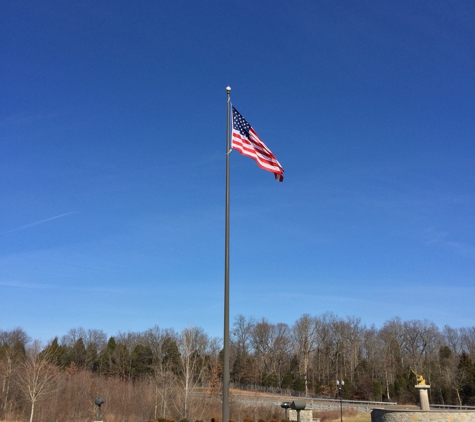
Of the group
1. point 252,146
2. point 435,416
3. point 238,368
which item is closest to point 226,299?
point 252,146

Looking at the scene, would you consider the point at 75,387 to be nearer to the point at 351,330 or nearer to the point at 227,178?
the point at 227,178

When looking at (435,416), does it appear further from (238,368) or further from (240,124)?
(238,368)

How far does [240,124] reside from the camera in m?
12.2

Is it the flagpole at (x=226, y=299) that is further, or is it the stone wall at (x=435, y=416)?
the stone wall at (x=435, y=416)

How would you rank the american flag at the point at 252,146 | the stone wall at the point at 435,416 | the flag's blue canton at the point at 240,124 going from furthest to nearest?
the stone wall at the point at 435,416 → the flag's blue canton at the point at 240,124 → the american flag at the point at 252,146

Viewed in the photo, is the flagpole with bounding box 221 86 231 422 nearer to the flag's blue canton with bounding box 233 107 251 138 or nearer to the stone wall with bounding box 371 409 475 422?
the flag's blue canton with bounding box 233 107 251 138

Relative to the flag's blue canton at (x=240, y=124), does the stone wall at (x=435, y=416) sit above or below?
below

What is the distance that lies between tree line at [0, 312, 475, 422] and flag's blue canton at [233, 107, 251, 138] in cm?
2253

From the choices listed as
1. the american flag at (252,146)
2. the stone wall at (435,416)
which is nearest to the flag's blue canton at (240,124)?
the american flag at (252,146)

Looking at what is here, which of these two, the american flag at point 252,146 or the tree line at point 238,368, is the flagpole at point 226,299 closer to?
the american flag at point 252,146

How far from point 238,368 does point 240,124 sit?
66.7m

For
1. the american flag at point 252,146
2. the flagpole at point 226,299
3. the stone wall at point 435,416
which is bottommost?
the stone wall at point 435,416

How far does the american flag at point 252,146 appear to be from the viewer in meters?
11.8

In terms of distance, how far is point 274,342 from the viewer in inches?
3130
